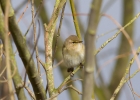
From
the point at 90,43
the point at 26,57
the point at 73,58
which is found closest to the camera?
the point at 90,43

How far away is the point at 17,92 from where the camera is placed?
1.32 meters

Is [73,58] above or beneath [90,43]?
above

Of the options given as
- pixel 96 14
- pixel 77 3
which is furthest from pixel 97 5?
pixel 77 3

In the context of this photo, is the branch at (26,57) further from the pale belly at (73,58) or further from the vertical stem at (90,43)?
the pale belly at (73,58)

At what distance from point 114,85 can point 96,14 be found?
2.96 metres

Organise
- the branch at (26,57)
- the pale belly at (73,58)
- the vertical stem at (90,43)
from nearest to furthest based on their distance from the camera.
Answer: the vertical stem at (90,43) → the branch at (26,57) → the pale belly at (73,58)

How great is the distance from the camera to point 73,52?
231cm

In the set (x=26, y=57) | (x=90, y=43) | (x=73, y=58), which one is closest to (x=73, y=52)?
(x=73, y=58)

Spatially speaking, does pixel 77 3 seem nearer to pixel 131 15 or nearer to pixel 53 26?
pixel 131 15

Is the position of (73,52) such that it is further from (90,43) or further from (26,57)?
(90,43)

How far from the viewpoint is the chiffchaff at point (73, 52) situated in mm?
2230

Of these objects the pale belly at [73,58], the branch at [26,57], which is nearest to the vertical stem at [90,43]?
the branch at [26,57]

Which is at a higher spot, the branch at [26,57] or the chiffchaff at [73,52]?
the chiffchaff at [73,52]

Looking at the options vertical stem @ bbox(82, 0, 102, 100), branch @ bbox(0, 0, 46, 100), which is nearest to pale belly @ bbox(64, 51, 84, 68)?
branch @ bbox(0, 0, 46, 100)
